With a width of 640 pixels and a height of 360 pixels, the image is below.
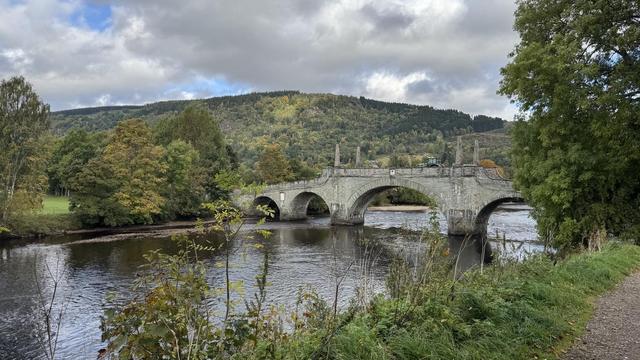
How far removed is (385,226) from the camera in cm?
3831

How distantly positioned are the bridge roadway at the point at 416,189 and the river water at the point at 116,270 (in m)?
2.65

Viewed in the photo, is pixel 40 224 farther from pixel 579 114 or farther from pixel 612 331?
pixel 612 331

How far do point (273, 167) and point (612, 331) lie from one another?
5056 centimetres

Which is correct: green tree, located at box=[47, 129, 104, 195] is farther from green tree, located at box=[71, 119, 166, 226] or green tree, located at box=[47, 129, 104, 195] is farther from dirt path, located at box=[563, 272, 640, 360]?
dirt path, located at box=[563, 272, 640, 360]

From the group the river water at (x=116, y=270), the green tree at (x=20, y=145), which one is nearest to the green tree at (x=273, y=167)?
the river water at (x=116, y=270)

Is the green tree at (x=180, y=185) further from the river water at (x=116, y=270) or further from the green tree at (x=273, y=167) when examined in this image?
the river water at (x=116, y=270)

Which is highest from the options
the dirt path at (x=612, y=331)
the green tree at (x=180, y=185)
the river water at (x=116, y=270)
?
the green tree at (x=180, y=185)

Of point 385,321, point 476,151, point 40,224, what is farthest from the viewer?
point 476,151

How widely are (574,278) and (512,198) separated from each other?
24.0 meters

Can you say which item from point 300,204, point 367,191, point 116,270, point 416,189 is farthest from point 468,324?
point 300,204

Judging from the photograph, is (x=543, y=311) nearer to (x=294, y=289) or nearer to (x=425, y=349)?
(x=425, y=349)

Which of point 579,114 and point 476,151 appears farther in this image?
point 476,151

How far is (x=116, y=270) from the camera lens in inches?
776

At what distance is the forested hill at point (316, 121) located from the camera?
465 ft
